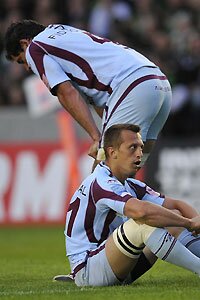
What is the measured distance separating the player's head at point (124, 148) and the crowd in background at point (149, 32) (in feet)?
34.2

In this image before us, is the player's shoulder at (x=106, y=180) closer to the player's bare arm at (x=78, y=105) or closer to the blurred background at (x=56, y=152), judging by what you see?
the player's bare arm at (x=78, y=105)

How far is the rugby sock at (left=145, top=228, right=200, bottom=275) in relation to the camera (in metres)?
7.25

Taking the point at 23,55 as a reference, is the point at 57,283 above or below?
below

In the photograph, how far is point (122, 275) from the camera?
7645 mm

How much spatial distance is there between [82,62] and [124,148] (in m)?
1.38

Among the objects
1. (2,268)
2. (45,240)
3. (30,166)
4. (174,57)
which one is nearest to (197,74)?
(174,57)

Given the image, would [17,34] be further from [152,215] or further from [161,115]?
[152,215]

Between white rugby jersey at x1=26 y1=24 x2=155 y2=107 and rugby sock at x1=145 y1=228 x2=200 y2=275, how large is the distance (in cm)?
179

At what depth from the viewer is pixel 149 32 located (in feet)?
61.2

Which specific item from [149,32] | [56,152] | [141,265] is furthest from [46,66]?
[149,32]

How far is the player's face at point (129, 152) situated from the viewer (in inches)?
298

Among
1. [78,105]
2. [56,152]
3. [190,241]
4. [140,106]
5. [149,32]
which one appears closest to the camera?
[190,241]

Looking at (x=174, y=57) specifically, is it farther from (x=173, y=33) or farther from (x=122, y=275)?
(x=122, y=275)

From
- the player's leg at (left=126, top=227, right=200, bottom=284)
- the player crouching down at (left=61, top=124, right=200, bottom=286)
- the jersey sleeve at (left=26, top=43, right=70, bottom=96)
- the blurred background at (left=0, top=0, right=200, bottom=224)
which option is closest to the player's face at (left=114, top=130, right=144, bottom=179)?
the player crouching down at (left=61, top=124, right=200, bottom=286)
